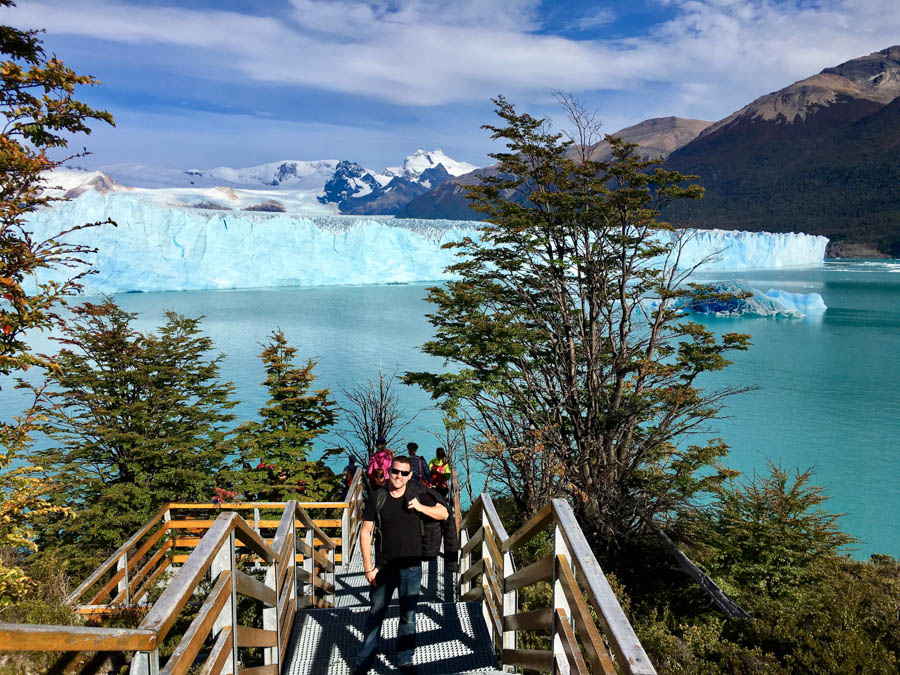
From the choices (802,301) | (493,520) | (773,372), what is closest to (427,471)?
(493,520)

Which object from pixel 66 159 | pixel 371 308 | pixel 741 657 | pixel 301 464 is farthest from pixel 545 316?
pixel 371 308

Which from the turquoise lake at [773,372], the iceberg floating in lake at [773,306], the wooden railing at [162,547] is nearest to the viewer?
the wooden railing at [162,547]

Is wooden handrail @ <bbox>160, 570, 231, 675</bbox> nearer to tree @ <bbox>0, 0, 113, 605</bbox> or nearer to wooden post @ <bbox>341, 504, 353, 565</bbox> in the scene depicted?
tree @ <bbox>0, 0, 113, 605</bbox>

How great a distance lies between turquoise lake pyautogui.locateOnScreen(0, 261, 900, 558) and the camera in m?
19.1

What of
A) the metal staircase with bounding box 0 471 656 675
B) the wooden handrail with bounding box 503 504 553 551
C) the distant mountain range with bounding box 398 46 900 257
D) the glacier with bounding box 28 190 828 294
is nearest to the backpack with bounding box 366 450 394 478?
the metal staircase with bounding box 0 471 656 675

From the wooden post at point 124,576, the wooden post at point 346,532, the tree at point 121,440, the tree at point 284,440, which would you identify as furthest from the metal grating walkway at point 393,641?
the tree at point 284,440

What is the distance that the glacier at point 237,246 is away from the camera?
163 feet

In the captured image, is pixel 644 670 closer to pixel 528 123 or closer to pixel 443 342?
pixel 443 342

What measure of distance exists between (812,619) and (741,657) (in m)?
1.50

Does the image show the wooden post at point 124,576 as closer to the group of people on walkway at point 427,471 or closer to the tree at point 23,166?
the tree at point 23,166

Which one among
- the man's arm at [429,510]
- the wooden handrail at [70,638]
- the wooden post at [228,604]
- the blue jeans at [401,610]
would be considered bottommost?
the blue jeans at [401,610]

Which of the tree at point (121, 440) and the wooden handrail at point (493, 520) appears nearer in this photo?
the wooden handrail at point (493, 520)

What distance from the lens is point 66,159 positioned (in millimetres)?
5062

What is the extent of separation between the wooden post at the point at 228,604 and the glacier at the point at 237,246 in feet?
157
